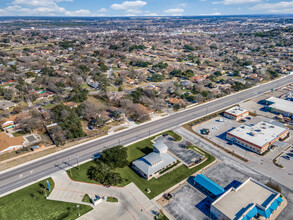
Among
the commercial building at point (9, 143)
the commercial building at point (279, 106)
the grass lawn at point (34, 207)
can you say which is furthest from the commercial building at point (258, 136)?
the commercial building at point (9, 143)

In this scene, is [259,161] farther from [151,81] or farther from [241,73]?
[241,73]

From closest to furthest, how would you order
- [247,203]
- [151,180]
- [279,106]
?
[247,203]
[151,180]
[279,106]

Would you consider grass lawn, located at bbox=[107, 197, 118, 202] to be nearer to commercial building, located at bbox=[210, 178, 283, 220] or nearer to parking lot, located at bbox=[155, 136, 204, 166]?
commercial building, located at bbox=[210, 178, 283, 220]

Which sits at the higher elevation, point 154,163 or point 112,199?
point 154,163

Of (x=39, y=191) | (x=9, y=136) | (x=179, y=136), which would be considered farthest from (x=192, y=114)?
(x=9, y=136)

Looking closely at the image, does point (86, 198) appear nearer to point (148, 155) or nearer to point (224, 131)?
point (148, 155)

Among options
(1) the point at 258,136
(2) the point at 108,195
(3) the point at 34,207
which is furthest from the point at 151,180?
(1) the point at 258,136

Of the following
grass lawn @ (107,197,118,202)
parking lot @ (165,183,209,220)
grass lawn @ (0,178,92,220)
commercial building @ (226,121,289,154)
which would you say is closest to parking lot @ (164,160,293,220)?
parking lot @ (165,183,209,220)
